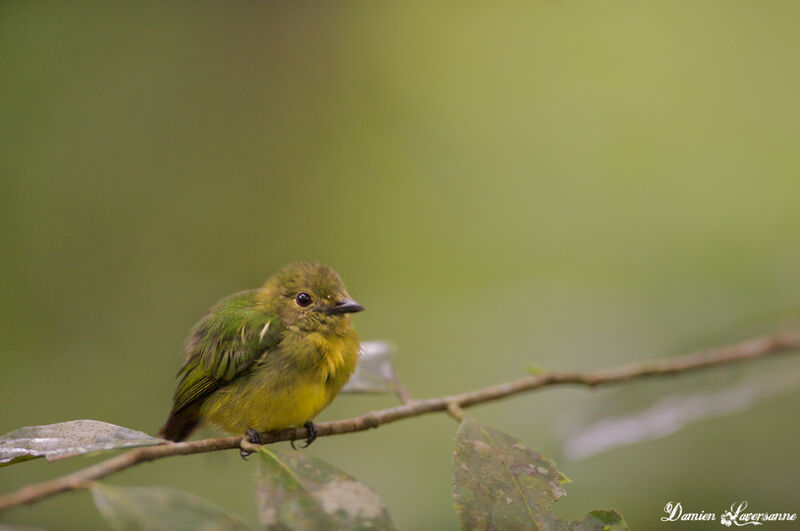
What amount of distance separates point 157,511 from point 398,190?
512 centimetres

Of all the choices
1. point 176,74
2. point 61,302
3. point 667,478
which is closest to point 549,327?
point 667,478

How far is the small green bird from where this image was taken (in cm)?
210

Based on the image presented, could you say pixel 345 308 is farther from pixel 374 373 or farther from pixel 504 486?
pixel 504 486

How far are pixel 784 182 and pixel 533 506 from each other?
4040 mm

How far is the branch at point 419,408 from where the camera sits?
116cm

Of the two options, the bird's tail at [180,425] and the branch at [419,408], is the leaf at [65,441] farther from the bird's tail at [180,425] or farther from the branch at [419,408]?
the bird's tail at [180,425]

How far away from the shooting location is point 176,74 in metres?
6.84

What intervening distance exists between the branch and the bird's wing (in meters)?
0.26

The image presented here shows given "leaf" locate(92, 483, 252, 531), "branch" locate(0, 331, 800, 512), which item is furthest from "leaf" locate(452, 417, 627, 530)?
"leaf" locate(92, 483, 252, 531)

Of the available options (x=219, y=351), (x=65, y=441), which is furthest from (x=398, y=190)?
(x=65, y=441)

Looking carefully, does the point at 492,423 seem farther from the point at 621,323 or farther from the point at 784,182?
the point at 784,182
